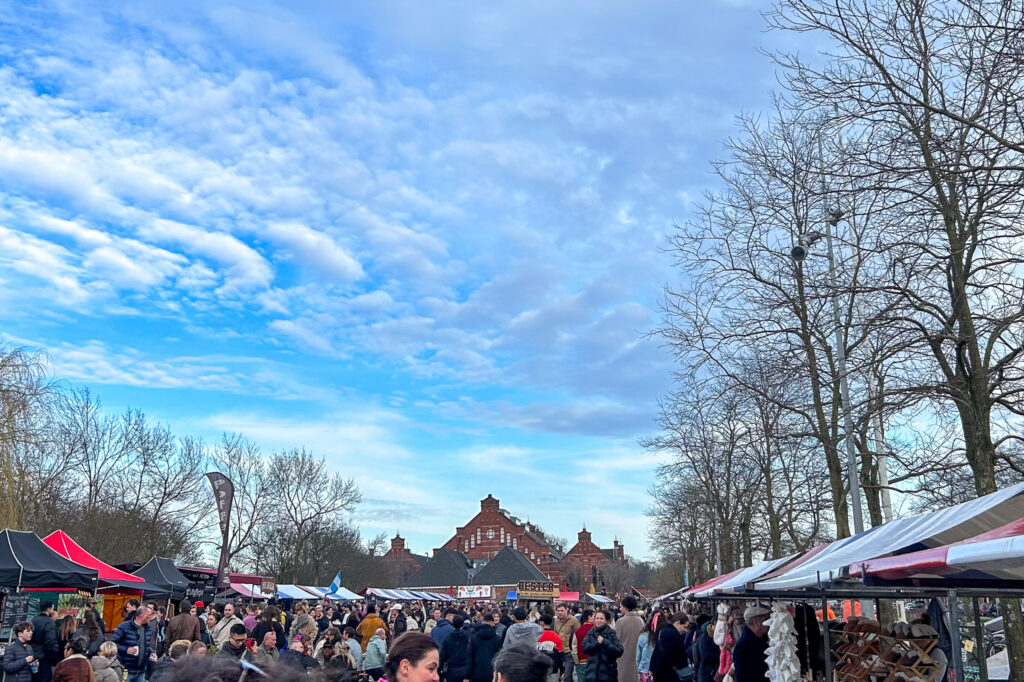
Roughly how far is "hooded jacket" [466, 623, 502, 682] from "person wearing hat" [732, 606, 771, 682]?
12.3ft

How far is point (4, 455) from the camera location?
24.2m

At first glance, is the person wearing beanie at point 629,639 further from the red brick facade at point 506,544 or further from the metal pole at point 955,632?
the red brick facade at point 506,544

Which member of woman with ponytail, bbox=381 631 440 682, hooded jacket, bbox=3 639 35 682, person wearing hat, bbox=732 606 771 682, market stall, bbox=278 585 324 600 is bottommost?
hooded jacket, bbox=3 639 35 682

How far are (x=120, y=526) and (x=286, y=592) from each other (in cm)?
937

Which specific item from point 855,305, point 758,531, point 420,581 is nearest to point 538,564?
point 420,581

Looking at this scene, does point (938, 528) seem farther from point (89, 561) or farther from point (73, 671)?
point (89, 561)

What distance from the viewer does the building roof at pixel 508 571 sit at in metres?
99.2

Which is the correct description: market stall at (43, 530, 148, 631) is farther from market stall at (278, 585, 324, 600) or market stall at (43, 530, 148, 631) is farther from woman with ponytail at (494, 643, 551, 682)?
market stall at (278, 585, 324, 600)

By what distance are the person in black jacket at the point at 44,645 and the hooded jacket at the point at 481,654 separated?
6173 millimetres

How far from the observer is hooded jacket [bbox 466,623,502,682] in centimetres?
1320

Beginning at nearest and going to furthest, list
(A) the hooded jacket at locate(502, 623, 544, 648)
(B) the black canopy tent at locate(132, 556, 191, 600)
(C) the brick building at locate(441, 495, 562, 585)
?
(A) the hooded jacket at locate(502, 623, 544, 648), (B) the black canopy tent at locate(132, 556, 191, 600), (C) the brick building at locate(441, 495, 562, 585)

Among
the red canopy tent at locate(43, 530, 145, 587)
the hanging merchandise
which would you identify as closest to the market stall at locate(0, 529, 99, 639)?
the red canopy tent at locate(43, 530, 145, 587)

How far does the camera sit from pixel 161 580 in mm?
24766

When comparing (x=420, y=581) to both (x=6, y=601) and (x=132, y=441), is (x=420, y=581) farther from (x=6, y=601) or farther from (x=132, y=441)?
(x=6, y=601)
